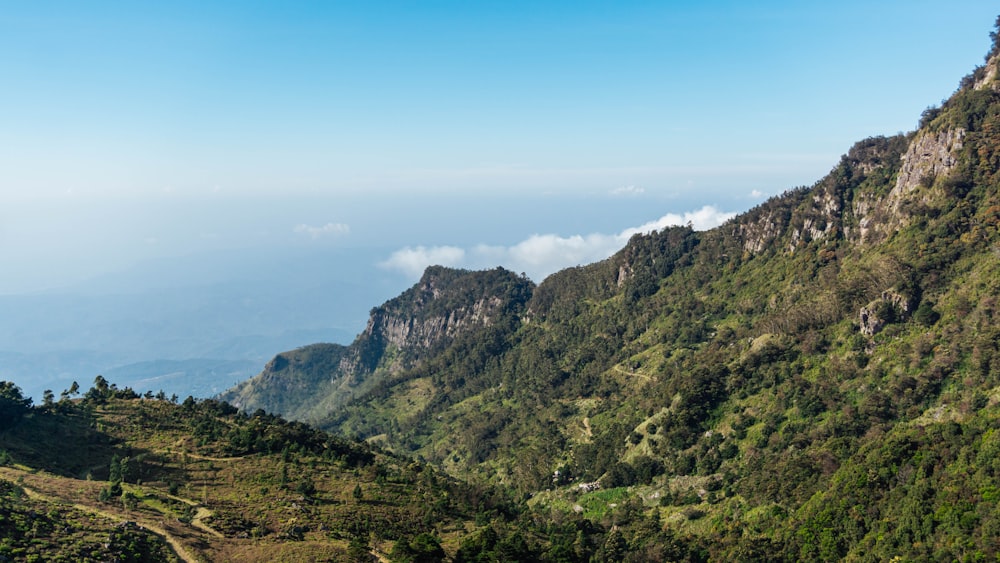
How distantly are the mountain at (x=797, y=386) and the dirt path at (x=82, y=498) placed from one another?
41422 mm

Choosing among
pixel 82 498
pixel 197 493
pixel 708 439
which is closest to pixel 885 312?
pixel 708 439

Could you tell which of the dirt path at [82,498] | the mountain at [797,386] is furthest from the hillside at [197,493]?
the mountain at [797,386]

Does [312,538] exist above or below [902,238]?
below

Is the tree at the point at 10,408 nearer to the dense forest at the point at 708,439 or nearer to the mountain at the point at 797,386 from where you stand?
the dense forest at the point at 708,439

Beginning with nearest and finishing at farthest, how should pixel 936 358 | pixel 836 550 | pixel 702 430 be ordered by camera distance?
pixel 836 550 < pixel 936 358 < pixel 702 430

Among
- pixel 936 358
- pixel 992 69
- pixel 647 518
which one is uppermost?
pixel 992 69

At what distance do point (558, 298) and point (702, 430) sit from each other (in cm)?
9679

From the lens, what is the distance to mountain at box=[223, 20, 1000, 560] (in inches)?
2245

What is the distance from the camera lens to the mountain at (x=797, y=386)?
57.0m

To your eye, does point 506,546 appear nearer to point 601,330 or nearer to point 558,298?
point 601,330

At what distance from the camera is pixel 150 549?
1587 inches

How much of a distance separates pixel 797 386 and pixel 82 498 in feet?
297

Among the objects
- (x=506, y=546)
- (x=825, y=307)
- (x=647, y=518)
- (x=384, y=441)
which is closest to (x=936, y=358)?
(x=825, y=307)

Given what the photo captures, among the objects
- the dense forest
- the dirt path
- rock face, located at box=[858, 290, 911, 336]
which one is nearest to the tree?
the dense forest
